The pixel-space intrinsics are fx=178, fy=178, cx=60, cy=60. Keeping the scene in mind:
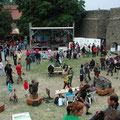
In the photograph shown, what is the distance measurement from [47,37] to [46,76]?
14.7 meters

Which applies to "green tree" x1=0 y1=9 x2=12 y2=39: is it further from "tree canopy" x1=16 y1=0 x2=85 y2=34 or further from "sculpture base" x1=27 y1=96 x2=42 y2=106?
"sculpture base" x1=27 y1=96 x2=42 y2=106

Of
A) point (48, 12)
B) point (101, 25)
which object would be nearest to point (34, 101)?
point (48, 12)

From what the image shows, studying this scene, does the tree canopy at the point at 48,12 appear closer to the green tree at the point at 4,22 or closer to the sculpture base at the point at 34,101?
the green tree at the point at 4,22

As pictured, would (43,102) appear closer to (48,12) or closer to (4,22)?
(48,12)

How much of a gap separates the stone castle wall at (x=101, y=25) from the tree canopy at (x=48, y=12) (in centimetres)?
272

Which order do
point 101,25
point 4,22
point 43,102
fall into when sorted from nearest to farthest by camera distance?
1. point 43,102
2. point 101,25
3. point 4,22

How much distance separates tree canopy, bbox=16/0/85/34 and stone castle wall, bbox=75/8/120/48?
272cm

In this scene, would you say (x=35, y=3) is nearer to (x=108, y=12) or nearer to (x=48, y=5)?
(x=48, y=5)

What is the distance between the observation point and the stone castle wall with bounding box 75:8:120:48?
25812 millimetres

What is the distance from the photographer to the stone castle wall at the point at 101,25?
2581 cm

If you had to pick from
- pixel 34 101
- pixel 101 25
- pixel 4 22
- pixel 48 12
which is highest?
pixel 48 12

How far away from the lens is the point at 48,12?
28.4 metres

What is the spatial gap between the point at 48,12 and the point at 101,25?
8.97 meters

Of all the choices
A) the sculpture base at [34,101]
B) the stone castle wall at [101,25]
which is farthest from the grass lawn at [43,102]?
the stone castle wall at [101,25]
